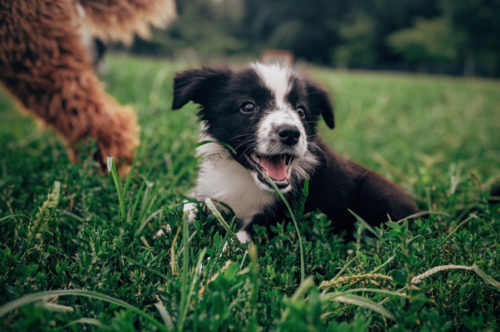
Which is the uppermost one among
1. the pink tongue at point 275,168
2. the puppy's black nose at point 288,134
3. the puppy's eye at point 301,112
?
the puppy's eye at point 301,112

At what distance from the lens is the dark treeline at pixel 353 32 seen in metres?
35.3

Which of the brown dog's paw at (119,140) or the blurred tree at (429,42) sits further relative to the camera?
the blurred tree at (429,42)

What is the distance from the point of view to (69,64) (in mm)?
2158

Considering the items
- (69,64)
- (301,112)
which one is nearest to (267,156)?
(301,112)

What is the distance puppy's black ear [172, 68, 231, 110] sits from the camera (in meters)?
1.96

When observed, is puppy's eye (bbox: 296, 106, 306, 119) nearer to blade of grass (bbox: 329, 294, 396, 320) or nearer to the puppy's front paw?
the puppy's front paw

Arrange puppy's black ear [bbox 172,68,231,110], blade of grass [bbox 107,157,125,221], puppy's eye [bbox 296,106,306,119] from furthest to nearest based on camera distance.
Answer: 1. puppy's eye [bbox 296,106,306,119]
2. puppy's black ear [bbox 172,68,231,110]
3. blade of grass [bbox 107,157,125,221]

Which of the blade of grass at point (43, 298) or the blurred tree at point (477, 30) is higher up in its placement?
the blurred tree at point (477, 30)

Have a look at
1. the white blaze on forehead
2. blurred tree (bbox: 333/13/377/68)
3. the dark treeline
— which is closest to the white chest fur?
the white blaze on forehead

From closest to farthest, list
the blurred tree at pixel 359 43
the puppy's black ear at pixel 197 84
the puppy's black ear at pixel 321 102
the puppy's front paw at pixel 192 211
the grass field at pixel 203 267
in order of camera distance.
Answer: the grass field at pixel 203 267, the puppy's front paw at pixel 192 211, the puppy's black ear at pixel 197 84, the puppy's black ear at pixel 321 102, the blurred tree at pixel 359 43

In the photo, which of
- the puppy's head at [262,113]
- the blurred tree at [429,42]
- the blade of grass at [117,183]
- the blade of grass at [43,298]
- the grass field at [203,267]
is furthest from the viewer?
the blurred tree at [429,42]

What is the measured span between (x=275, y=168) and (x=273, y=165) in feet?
0.07

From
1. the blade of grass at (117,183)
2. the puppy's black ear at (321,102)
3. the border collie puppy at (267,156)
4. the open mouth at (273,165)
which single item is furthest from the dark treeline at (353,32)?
the blade of grass at (117,183)

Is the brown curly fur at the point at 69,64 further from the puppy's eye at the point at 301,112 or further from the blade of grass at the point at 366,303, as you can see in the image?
the blade of grass at the point at 366,303
